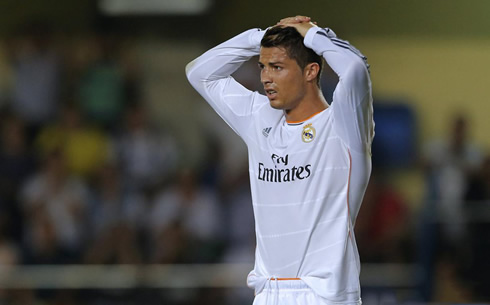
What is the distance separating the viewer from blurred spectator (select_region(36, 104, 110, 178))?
8.96 m

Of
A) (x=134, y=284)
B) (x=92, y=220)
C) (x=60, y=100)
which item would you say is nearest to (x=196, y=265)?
(x=134, y=284)

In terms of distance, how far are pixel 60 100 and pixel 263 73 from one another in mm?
6142

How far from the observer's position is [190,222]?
331 inches

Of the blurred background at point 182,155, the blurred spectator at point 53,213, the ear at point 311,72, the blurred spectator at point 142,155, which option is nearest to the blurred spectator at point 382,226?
the blurred background at point 182,155

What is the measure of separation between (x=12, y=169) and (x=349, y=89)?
5902mm

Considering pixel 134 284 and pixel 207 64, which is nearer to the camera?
pixel 207 64

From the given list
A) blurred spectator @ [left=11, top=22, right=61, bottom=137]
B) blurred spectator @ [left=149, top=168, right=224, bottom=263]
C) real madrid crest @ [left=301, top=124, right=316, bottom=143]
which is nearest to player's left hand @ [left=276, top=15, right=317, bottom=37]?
real madrid crest @ [left=301, top=124, right=316, bottom=143]

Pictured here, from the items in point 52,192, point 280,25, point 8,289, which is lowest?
point 8,289

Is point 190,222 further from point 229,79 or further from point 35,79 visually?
point 229,79

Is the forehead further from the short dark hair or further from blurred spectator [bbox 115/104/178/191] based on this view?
blurred spectator [bbox 115/104/178/191]

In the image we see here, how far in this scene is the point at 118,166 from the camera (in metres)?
8.88

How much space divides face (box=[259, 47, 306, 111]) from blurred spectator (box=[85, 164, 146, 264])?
4.86 metres

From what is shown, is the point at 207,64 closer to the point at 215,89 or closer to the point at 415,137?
the point at 215,89

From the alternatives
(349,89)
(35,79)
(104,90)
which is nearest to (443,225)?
(104,90)
